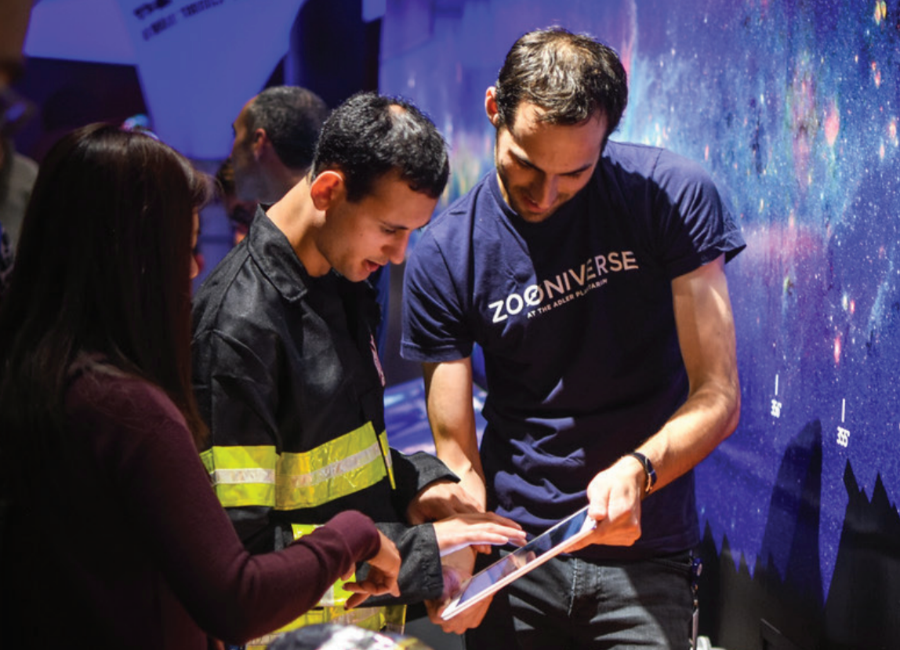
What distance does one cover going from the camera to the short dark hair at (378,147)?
5.33 ft

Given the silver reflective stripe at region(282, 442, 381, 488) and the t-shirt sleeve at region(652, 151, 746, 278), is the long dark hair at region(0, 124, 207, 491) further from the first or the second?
the t-shirt sleeve at region(652, 151, 746, 278)

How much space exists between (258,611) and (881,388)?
4.28 ft

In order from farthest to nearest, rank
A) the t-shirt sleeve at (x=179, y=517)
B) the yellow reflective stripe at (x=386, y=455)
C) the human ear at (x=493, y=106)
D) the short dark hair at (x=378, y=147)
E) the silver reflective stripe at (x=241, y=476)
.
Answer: the human ear at (x=493, y=106) → the yellow reflective stripe at (x=386, y=455) → the short dark hair at (x=378, y=147) → the silver reflective stripe at (x=241, y=476) → the t-shirt sleeve at (x=179, y=517)

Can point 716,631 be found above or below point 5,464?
below

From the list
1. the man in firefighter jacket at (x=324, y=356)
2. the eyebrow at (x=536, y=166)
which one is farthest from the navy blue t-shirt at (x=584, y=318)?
the man in firefighter jacket at (x=324, y=356)

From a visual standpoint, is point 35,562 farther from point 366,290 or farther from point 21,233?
point 366,290

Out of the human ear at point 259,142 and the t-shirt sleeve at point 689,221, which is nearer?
the t-shirt sleeve at point 689,221

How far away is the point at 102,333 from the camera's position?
3.63 feet

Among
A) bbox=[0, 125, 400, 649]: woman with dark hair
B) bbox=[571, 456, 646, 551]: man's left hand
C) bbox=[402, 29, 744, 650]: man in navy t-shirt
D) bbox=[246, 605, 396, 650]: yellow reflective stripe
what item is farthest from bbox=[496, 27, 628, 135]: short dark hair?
bbox=[246, 605, 396, 650]: yellow reflective stripe

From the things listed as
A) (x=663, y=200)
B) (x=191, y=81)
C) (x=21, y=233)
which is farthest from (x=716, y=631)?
(x=191, y=81)

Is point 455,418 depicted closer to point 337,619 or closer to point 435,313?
point 435,313

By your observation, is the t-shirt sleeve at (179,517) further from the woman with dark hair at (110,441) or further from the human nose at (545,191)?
the human nose at (545,191)

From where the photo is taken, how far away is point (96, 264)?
110 centimetres

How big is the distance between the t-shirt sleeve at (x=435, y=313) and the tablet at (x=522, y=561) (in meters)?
0.46
